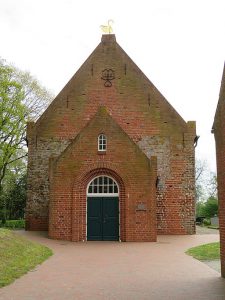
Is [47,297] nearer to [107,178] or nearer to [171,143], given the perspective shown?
[107,178]

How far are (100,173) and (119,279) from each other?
1134 cm

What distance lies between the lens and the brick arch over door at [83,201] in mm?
19953

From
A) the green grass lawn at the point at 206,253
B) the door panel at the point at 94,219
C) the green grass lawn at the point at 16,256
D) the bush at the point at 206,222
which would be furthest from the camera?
the bush at the point at 206,222

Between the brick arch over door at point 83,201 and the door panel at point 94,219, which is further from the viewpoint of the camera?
the door panel at point 94,219

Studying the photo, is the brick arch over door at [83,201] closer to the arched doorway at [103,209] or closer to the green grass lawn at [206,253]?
the arched doorway at [103,209]

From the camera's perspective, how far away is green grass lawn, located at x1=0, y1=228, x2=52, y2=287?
9.78m

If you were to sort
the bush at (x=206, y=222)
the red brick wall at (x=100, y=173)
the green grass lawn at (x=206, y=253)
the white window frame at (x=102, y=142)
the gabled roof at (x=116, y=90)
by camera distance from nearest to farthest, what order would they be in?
the green grass lawn at (x=206, y=253), the red brick wall at (x=100, y=173), the white window frame at (x=102, y=142), the gabled roof at (x=116, y=90), the bush at (x=206, y=222)

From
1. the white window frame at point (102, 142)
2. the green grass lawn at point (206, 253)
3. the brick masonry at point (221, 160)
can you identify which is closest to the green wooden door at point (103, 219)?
the white window frame at point (102, 142)

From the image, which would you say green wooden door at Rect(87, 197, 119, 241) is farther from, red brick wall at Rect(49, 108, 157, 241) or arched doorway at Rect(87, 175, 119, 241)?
red brick wall at Rect(49, 108, 157, 241)

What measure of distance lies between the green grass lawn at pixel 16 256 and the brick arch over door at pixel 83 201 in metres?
4.51

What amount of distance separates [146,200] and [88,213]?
312cm

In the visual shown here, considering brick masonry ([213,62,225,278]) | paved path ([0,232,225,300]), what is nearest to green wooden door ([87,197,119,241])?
paved path ([0,232,225,300])

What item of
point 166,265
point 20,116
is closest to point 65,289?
point 166,265

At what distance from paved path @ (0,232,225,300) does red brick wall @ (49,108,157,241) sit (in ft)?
16.8
